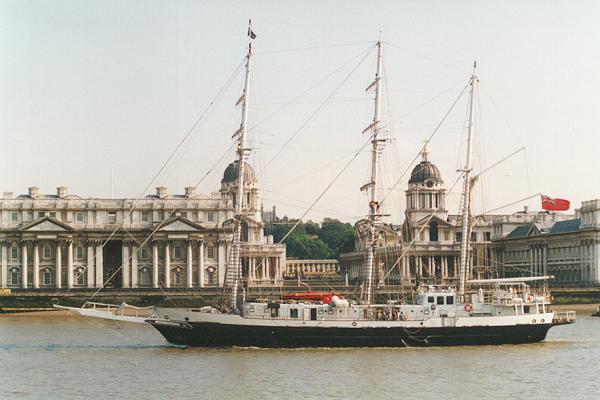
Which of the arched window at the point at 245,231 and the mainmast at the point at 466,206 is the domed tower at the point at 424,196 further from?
the mainmast at the point at 466,206

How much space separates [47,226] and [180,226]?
53.5ft

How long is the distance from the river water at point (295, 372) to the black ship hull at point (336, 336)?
986mm

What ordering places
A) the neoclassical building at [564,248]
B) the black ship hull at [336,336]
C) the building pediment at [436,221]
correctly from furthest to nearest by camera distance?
the building pediment at [436,221], the neoclassical building at [564,248], the black ship hull at [336,336]

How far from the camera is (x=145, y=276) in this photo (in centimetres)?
16138

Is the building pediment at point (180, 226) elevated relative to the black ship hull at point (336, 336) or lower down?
elevated

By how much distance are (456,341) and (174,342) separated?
17964 millimetres

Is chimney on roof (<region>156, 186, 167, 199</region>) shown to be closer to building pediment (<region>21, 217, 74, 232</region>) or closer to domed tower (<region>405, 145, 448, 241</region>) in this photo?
building pediment (<region>21, 217, 74, 232</region>)

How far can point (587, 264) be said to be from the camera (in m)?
173

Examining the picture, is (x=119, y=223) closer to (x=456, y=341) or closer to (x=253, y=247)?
(x=253, y=247)

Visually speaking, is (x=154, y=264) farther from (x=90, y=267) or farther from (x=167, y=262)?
(x=90, y=267)

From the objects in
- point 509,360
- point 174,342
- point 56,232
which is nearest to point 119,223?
point 56,232

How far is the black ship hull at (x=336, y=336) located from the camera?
79.4 meters

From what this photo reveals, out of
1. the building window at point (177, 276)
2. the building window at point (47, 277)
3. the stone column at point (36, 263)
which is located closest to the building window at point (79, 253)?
the building window at point (47, 277)

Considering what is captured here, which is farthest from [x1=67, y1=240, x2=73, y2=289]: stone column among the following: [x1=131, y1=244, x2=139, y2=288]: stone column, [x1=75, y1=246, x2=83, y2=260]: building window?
[x1=131, y1=244, x2=139, y2=288]: stone column
